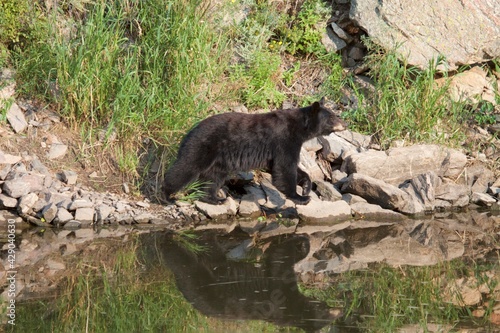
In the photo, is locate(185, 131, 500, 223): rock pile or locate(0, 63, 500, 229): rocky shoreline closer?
locate(0, 63, 500, 229): rocky shoreline

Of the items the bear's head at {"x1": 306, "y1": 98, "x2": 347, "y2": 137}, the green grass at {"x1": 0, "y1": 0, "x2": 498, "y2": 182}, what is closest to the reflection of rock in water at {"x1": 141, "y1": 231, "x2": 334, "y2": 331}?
the bear's head at {"x1": 306, "y1": 98, "x2": 347, "y2": 137}

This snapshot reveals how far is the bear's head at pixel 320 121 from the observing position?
8414 millimetres

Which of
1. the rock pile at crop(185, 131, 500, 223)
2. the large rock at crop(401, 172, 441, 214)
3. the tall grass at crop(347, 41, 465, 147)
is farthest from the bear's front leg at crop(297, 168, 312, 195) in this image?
the tall grass at crop(347, 41, 465, 147)

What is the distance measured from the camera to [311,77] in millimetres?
10609

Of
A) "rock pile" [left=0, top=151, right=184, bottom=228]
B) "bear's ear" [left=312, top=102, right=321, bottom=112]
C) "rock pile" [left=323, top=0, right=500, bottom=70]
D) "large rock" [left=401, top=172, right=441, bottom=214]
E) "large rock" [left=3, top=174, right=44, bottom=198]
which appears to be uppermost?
"rock pile" [left=323, top=0, right=500, bottom=70]

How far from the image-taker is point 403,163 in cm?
901

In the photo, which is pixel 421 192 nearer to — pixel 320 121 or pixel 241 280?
pixel 320 121

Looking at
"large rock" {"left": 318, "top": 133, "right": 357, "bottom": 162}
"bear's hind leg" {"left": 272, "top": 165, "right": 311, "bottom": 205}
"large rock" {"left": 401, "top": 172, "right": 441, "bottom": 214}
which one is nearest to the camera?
"bear's hind leg" {"left": 272, "top": 165, "right": 311, "bottom": 205}

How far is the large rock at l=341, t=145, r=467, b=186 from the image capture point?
8.91m

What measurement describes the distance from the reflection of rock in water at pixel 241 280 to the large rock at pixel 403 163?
1.77 meters

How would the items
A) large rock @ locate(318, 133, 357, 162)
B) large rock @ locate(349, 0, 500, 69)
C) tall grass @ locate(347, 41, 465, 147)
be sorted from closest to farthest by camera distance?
large rock @ locate(318, 133, 357, 162), tall grass @ locate(347, 41, 465, 147), large rock @ locate(349, 0, 500, 69)

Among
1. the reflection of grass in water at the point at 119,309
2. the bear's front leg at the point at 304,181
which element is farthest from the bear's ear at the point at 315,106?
the reflection of grass in water at the point at 119,309

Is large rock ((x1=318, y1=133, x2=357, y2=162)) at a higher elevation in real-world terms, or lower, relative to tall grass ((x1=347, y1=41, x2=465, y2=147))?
lower

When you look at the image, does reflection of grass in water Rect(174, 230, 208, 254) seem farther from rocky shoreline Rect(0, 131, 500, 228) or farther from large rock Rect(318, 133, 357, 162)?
large rock Rect(318, 133, 357, 162)
